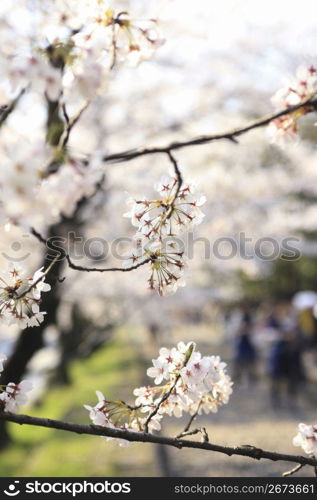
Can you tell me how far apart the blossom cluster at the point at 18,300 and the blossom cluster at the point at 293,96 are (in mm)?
835

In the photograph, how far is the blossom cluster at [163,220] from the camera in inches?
63.3

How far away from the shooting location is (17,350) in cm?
601

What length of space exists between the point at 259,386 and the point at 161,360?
9874mm

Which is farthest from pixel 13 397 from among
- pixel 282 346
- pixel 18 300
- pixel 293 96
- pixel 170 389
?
pixel 282 346

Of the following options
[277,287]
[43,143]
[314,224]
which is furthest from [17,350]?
[277,287]

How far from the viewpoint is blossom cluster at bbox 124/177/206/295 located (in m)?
1.61

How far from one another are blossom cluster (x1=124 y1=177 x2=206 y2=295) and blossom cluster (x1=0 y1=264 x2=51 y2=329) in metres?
0.30

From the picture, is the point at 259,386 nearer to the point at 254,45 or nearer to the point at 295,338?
the point at 295,338

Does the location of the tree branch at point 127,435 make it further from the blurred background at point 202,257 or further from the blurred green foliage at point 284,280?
the blurred green foliage at point 284,280

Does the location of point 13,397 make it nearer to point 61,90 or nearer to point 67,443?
point 61,90
